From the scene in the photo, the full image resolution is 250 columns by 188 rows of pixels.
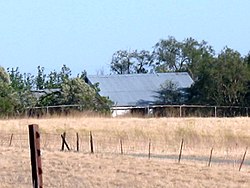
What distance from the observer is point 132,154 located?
38.8 meters

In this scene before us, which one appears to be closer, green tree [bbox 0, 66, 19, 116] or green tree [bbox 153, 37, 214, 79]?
green tree [bbox 0, 66, 19, 116]

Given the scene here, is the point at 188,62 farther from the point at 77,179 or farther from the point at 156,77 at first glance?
the point at 77,179

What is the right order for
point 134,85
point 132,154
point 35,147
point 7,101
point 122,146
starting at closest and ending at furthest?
point 35,147 → point 132,154 → point 122,146 → point 7,101 → point 134,85

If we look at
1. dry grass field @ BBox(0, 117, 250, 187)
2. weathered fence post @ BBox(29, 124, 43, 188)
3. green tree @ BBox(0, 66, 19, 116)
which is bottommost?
dry grass field @ BBox(0, 117, 250, 187)

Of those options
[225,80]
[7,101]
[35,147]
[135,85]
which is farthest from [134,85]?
[35,147]

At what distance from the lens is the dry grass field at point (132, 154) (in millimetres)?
24891

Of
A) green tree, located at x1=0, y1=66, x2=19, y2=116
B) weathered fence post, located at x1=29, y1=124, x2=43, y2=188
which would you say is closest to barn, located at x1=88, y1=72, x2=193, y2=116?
green tree, located at x1=0, y1=66, x2=19, y2=116

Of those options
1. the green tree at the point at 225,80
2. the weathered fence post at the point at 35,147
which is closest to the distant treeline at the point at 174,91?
the green tree at the point at 225,80

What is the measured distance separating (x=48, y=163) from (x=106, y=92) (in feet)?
Answer: 190

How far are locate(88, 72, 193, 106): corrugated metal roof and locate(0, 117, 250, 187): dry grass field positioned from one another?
99.6 ft

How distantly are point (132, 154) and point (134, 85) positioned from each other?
52844 mm

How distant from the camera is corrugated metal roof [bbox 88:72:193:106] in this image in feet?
285

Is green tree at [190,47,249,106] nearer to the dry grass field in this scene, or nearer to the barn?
the barn

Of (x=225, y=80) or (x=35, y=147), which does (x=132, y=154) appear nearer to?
(x=35, y=147)
